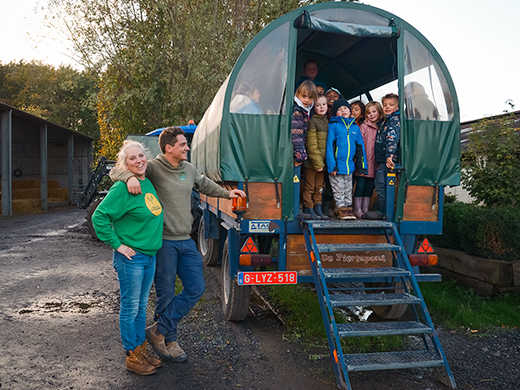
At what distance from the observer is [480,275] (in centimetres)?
585

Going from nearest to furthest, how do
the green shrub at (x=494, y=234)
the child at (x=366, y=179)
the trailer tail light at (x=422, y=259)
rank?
the trailer tail light at (x=422, y=259), the child at (x=366, y=179), the green shrub at (x=494, y=234)

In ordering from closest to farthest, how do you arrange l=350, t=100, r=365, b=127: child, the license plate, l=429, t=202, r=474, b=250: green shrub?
the license plate → l=350, t=100, r=365, b=127: child → l=429, t=202, r=474, b=250: green shrub

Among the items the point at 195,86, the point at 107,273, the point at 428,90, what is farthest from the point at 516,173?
the point at 195,86

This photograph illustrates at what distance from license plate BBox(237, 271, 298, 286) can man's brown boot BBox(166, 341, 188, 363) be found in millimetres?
826

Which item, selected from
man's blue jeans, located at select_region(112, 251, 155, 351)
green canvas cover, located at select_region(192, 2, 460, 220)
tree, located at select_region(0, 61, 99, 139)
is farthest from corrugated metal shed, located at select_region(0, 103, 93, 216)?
man's blue jeans, located at select_region(112, 251, 155, 351)

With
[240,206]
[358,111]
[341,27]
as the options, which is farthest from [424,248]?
[341,27]

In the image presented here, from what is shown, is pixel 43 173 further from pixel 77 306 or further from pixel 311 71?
pixel 311 71

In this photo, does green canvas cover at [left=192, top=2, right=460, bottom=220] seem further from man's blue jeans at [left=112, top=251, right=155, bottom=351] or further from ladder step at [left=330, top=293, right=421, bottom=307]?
man's blue jeans at [left=112, top=251, right=155, bottom=351]

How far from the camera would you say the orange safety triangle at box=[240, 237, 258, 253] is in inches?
171

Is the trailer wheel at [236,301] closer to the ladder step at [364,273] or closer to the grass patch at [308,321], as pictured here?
the grass patch at [308,321]

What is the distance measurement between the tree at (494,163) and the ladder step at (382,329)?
476 cm

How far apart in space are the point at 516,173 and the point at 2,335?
8.04m

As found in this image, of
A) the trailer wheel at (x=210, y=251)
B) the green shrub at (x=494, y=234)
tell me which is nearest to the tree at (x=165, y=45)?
the trailer wheel at (x=210, y=251)

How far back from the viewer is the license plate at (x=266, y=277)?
4.17 meters
